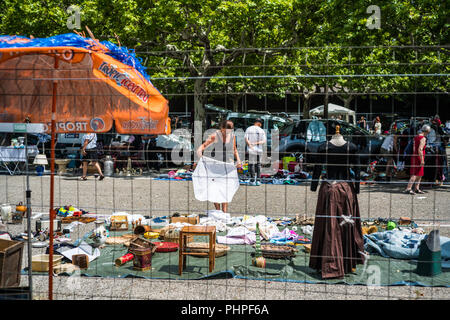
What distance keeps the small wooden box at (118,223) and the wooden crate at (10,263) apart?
108 inches

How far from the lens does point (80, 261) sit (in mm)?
5676

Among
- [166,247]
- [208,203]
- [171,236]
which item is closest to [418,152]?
[208,203]

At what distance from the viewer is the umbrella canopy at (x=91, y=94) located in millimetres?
5057

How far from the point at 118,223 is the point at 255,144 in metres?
5.47

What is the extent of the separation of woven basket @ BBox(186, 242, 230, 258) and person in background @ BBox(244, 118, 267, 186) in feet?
18.8

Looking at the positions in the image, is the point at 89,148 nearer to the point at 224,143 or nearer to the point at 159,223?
the point at 159,223

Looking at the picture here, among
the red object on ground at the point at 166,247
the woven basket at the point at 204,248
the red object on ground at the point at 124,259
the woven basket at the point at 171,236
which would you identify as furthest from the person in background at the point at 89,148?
the woven basket at the point at 204,248

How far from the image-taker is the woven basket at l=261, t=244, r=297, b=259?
5.98m

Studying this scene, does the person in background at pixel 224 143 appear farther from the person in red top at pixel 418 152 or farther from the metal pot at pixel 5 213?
the person in red top at pixel 418 152

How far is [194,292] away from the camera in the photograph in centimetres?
489

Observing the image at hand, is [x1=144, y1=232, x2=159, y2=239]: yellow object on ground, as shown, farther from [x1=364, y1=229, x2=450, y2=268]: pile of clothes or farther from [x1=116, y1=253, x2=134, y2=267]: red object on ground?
[x1=364, y1=229, x2=450, y2=268]: pile of clothes

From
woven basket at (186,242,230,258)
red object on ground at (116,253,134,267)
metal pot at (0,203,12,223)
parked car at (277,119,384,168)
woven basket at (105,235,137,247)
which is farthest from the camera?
parked car at (277,119,384,168)

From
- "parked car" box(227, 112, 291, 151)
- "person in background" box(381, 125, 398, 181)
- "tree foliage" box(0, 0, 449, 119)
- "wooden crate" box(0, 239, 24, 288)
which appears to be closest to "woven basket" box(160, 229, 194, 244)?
"wooden crate" box(0, 239, 24, 288)
